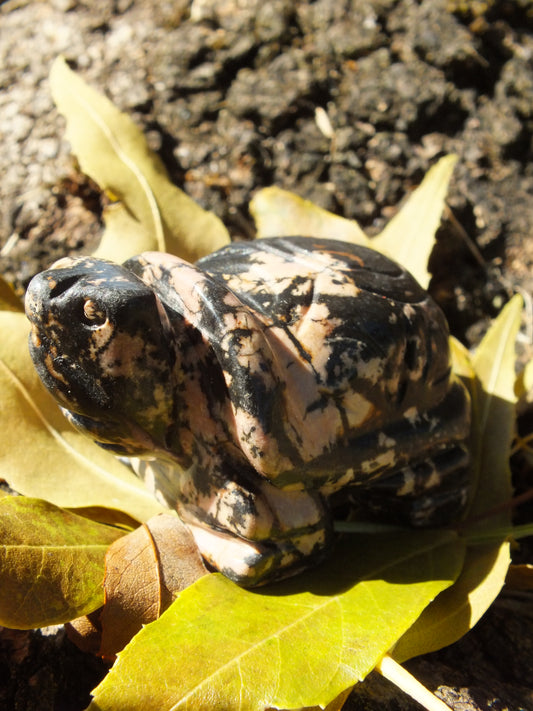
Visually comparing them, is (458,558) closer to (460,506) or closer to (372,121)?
(460,506)

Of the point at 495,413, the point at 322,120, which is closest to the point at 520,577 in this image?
the point at 495,413

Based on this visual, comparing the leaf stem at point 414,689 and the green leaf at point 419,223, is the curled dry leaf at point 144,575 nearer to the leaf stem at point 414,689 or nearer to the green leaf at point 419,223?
the leaf stem at point 414,689

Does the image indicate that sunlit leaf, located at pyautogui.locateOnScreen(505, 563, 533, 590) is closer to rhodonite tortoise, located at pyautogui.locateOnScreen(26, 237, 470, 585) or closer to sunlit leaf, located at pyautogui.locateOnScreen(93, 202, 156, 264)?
rhodonite tortoise, located at pyautogui.locateOnScreen(26, 237, 470, 585)

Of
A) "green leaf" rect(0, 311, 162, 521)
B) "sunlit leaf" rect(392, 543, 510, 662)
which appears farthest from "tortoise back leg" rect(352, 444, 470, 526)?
"green leaf" rect(0, 311, 162, 521)

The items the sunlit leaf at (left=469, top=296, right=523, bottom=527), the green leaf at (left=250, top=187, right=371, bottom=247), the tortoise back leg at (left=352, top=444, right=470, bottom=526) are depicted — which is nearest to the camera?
the tortoise back leg at (left=352, top=444, right=470, bottom=526)

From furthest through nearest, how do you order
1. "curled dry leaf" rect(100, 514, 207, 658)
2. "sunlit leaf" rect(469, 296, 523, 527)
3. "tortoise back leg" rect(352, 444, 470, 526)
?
1. "sunlit leaf" rect(469, 296, 523, 527)
2. "tortoise back leg" rect(352, 444, 470, 526)
3. "curled dry leaf" rect(100, 514, 207, 658)

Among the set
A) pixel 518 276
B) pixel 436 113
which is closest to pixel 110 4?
pixel 436 113

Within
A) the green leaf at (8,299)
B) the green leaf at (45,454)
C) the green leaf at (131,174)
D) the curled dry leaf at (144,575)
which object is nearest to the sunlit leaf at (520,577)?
the curled dry leaf at (144,575)
